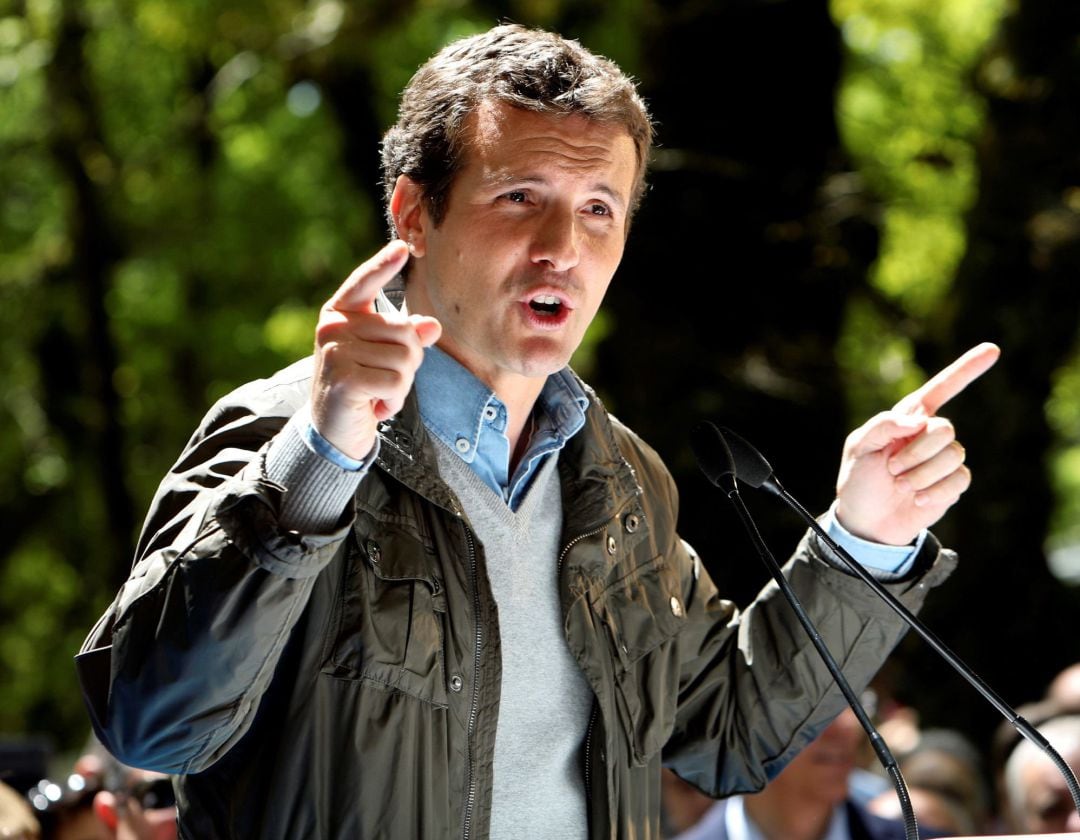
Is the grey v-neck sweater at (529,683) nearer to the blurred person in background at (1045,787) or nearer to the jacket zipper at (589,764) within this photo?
the jacket zipper at (589,764)

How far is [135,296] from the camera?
17016 mm

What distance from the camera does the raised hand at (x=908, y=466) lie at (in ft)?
10.6

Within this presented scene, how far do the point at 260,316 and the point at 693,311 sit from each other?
8.80m

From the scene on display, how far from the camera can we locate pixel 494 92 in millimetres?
3174

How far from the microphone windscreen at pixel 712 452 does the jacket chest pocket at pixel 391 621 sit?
2.05 ft

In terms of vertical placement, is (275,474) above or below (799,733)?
above

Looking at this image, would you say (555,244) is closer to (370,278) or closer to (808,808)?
(370,278)

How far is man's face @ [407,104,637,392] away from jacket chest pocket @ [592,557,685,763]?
1.56 ft

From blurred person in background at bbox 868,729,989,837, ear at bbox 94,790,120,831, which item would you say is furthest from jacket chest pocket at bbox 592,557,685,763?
blurred person in background at bbox 868,729,989,837

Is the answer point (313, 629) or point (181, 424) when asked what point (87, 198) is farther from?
point (313, 629)

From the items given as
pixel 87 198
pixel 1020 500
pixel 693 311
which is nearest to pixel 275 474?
pixel 693 311

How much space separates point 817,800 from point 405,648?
121 inches

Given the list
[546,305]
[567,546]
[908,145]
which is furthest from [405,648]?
[908,145]

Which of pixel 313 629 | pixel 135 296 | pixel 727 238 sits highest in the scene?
pixel 313 629
